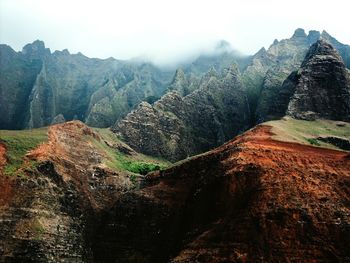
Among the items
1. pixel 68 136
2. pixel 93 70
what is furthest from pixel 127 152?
pixel 93 70

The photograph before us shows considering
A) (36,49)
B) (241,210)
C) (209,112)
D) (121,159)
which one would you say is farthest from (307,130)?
(36,49)

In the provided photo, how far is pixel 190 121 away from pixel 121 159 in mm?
23660

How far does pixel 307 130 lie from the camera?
5662 centimetres

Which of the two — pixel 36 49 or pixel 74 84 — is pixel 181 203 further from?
pixel 36 49

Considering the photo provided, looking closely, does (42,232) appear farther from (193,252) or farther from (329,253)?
(329,253)

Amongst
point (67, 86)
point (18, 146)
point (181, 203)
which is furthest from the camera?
point (67, 86)

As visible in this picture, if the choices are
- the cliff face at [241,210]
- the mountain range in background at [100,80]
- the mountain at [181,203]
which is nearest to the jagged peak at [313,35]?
the mountain range in background at [100,80]

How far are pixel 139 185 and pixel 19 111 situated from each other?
59.4 metres

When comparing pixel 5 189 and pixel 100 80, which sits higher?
pixel 100 80

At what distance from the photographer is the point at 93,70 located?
14075 centimetres

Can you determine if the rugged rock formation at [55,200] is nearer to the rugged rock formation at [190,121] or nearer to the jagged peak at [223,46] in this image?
the rugged rock formation at [190,121]

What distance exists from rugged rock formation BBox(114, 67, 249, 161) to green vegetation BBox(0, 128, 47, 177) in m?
24.9

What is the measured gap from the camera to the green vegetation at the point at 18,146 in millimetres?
43388

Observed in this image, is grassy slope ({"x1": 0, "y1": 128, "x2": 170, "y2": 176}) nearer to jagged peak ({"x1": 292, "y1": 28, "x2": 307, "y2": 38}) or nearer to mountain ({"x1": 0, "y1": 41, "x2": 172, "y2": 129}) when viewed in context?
mountain ({"x1": 0, "y1": 41, "x2": 172, "y2": 129})
